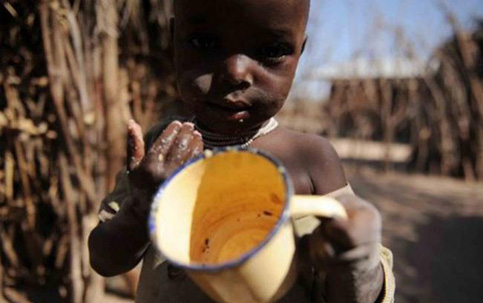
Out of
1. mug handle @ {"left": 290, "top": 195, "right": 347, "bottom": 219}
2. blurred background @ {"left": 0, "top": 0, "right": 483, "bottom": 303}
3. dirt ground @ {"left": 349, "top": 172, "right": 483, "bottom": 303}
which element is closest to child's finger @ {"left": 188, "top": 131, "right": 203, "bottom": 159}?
mug handle @ {"left": 290, "top": 195, "right": 347, "bottom": 219}

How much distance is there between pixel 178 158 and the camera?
0.72 metres

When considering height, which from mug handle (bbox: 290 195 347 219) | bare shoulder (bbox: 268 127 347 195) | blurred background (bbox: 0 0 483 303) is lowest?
blurred background (bbox: 0 0 483 303)

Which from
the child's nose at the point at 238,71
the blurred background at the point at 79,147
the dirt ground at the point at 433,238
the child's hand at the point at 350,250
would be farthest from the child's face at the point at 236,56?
the dirt ground at the point at 433,238

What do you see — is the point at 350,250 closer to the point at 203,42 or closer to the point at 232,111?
the point at 232,111

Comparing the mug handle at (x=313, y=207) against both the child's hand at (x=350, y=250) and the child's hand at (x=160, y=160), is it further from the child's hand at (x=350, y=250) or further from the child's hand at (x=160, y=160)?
the child's hand at (x=160, y=160)

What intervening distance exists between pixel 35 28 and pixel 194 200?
1.83 m

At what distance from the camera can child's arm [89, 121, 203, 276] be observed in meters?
0.72

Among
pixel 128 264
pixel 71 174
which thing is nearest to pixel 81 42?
pixel 71 174

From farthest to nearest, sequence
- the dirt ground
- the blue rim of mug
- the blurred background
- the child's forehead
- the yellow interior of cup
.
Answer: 1. the dirt ground
2. the blurred background
3. the child's forehead
4. the yellow interior of cup
5. the blue rim of mug

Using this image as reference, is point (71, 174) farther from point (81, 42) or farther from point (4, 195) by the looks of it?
point (81, 42)

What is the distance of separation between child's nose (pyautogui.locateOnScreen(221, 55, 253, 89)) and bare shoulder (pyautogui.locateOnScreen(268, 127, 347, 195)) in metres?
0.18

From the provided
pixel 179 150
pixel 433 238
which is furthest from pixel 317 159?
pixel 433 238

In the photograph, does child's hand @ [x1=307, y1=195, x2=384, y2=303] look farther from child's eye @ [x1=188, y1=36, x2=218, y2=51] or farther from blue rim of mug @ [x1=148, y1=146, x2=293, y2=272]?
child's eye @ [x1=188, y1=36, x2=218, y2=51]

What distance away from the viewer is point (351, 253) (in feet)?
2.00
